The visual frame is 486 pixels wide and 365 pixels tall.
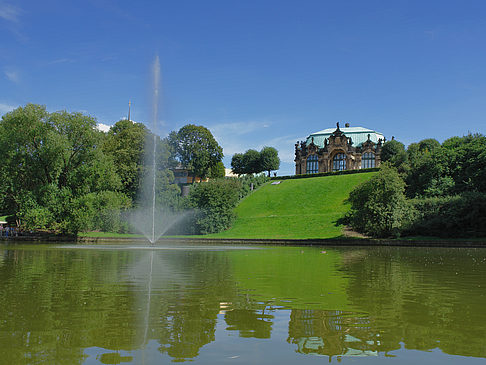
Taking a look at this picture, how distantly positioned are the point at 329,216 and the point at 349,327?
168 feet

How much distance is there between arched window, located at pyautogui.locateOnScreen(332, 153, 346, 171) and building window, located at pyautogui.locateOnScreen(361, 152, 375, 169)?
15.6ft

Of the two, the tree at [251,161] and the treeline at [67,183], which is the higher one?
the tree at [251,161]

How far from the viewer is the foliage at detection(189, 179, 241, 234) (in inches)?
2245

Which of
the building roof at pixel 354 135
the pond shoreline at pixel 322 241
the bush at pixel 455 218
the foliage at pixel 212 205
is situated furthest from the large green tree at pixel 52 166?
the building roof at pixel 354 135

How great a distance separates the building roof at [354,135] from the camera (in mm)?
119438

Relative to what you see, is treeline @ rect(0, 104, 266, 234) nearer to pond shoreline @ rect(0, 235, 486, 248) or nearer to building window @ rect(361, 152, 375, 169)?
pond shoreline @ rect(0, 235, 486, 248)

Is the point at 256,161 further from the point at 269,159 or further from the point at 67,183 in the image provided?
the point at 67,183

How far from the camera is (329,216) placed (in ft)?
190

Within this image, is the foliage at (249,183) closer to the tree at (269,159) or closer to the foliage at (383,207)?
the tree at (269,159)

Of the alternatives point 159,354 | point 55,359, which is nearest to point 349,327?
point 159,354

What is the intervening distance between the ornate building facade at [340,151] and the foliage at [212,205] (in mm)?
62238

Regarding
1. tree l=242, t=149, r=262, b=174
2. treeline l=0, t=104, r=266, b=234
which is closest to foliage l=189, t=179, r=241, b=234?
treeline l=0, t=104, r=266, b=234

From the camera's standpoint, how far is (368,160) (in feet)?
376

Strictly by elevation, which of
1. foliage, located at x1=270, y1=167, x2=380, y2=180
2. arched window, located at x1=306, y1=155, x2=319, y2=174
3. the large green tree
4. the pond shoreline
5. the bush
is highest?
arched window, located at x1=306, y1=155, x2=319, y2=174
